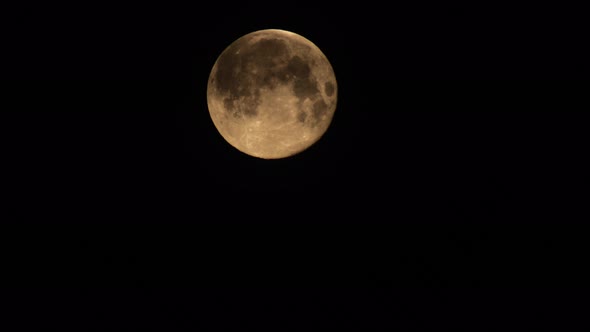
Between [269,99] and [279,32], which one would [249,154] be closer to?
[269,99]

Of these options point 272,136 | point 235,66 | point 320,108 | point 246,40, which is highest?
point 246,40

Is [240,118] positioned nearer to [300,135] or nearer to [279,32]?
[300,135]

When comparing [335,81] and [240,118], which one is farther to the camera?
[335,81]

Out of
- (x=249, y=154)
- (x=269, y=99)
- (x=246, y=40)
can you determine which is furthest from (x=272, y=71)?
(x=249, y=154)

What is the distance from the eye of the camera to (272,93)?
2.70m

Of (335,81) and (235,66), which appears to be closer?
(235,66)

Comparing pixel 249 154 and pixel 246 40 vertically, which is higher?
pixel 246 40

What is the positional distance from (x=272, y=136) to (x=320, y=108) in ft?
1.41

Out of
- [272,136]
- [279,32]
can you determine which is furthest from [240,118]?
[279,32]

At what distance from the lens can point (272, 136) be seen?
9.29ft

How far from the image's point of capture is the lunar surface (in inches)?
107

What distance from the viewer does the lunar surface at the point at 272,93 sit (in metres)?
2.73

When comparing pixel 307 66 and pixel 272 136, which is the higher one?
pixel 307 66

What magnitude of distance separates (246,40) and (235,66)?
0.86ft
